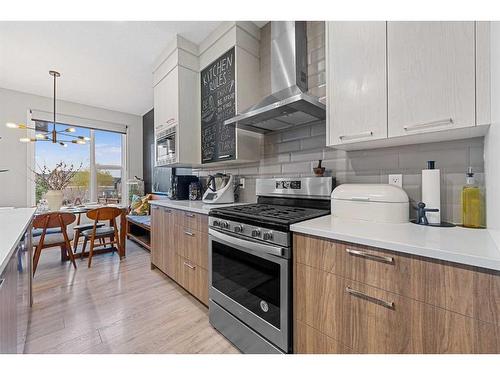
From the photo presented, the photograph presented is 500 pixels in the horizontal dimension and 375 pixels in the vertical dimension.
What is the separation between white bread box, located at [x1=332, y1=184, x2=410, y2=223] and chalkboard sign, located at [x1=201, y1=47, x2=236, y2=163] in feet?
3.67

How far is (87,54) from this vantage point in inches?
107

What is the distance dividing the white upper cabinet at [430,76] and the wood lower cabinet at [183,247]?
1480 mm

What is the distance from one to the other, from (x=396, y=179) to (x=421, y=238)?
0.58 meters

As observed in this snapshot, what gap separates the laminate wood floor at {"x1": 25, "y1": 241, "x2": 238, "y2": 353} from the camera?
58.9 inches

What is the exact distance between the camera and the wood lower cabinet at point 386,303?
717 mm

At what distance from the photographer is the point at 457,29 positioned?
98cm

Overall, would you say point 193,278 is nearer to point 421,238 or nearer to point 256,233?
point 256,233

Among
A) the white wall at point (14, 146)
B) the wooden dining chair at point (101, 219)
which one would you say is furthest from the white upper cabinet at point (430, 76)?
the white wall at point (14, 146)

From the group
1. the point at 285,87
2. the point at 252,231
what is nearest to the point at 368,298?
the point at 252,231

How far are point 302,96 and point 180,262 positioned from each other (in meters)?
1.82

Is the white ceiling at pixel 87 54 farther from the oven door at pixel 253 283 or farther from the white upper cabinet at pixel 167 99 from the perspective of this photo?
the oven door at pixel 253 283

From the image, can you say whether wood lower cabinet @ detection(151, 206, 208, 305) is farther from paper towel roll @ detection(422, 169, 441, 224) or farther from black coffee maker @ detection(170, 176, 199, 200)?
paper towel roll @ detection(422, 169, 441, 224)

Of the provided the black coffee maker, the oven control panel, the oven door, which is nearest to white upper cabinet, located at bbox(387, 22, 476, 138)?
the oven control panel

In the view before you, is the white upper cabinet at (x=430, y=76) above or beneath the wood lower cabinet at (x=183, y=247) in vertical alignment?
above
